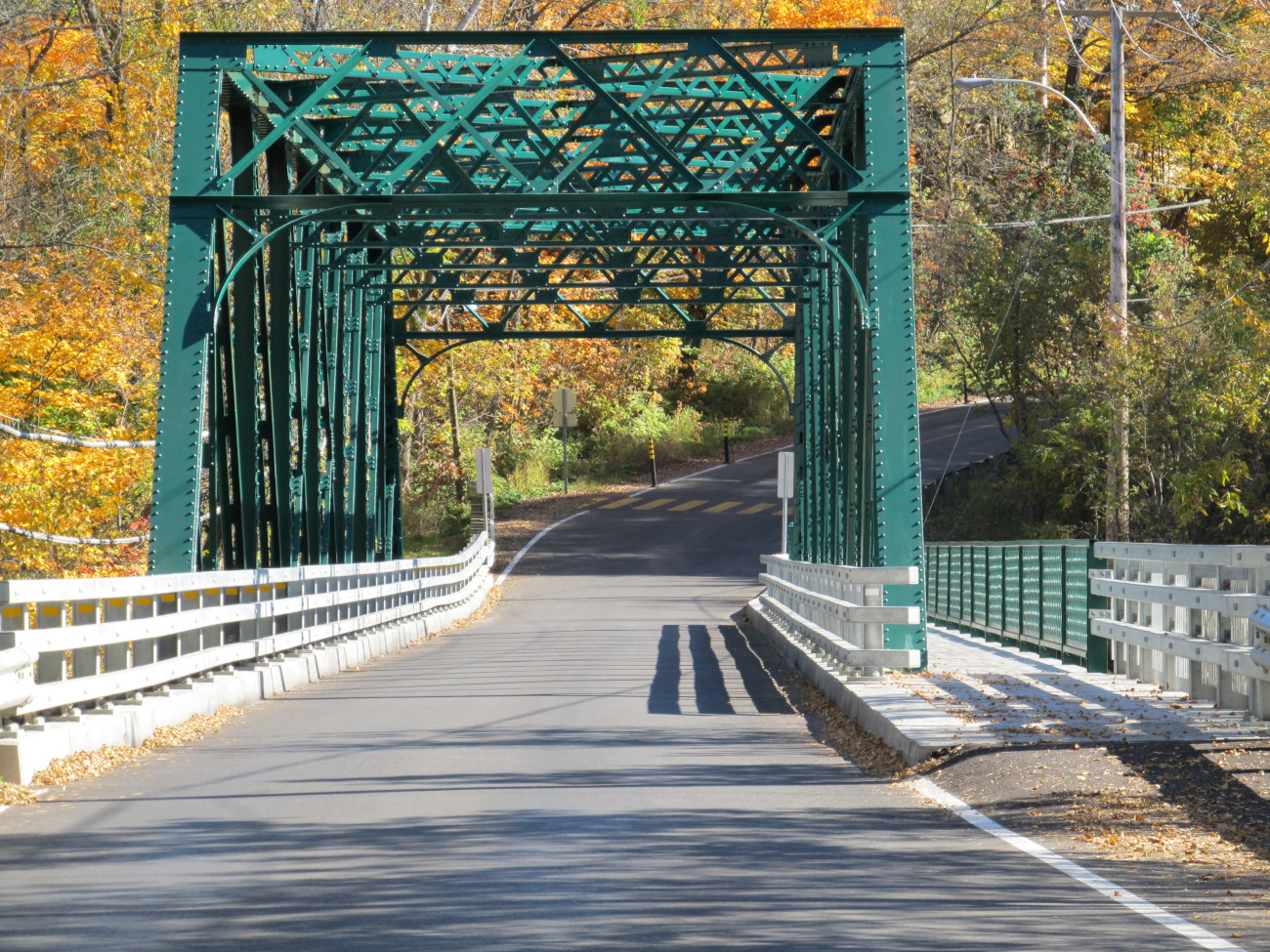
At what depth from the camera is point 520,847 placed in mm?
6828

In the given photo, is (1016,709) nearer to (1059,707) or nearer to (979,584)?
(1059,707)

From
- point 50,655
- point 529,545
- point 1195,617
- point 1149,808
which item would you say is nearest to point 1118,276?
point 1195,617

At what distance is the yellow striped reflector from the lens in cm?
4823

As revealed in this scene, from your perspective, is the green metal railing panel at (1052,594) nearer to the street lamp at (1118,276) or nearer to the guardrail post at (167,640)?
the street lamp at (1118,276)

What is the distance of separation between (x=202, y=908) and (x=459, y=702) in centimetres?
767

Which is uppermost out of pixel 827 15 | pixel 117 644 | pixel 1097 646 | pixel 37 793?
pixel 827 15

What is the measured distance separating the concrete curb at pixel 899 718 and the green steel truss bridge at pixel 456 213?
110 cm

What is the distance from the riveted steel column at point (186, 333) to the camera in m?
14.1

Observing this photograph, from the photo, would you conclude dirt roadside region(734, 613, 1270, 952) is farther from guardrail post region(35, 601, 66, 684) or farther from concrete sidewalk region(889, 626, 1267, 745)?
guardrail post region(35, 601, 66, 684)

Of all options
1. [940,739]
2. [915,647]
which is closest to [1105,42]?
[915,647]

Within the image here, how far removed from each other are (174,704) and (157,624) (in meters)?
0.81

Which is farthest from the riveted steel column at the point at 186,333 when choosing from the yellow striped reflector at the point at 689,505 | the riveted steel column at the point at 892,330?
the yellow striped reflector at the point at 689,505

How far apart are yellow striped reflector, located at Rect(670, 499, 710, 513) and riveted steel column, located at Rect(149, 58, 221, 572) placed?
110ft

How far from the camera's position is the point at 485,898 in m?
5.80
